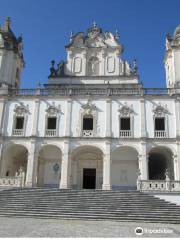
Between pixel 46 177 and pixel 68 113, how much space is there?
590cm

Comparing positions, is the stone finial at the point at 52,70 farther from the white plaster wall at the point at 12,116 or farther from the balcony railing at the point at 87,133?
the balcony railing at the point at 87,133

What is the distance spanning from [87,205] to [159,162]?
478 inches

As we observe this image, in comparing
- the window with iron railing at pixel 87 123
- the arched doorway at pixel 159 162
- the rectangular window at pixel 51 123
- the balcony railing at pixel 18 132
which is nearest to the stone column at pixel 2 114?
the balcony railing at pixel 18 132

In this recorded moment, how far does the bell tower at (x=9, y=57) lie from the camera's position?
2788 cm

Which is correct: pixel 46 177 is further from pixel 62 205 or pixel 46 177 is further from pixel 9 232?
pixel 9 232

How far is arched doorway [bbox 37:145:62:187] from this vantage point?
25547 mm

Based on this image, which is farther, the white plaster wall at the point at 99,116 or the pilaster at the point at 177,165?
the white plaster wall at the point at 99,116

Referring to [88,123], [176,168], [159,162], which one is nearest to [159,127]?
[176,168]

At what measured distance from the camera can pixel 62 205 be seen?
17.2 metres

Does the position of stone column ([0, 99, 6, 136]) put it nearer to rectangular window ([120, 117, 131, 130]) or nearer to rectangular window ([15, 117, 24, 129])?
rectangular window ([15, 117, 24, 129])

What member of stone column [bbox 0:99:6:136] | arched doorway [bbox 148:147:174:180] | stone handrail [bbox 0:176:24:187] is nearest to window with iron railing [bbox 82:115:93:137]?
arched doorway [bbox 148:147:174:180]

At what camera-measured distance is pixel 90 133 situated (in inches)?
980

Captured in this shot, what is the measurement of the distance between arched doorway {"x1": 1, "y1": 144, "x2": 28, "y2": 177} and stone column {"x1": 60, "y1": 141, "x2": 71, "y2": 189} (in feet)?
12.4

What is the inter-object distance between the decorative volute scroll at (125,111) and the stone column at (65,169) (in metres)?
5.27
